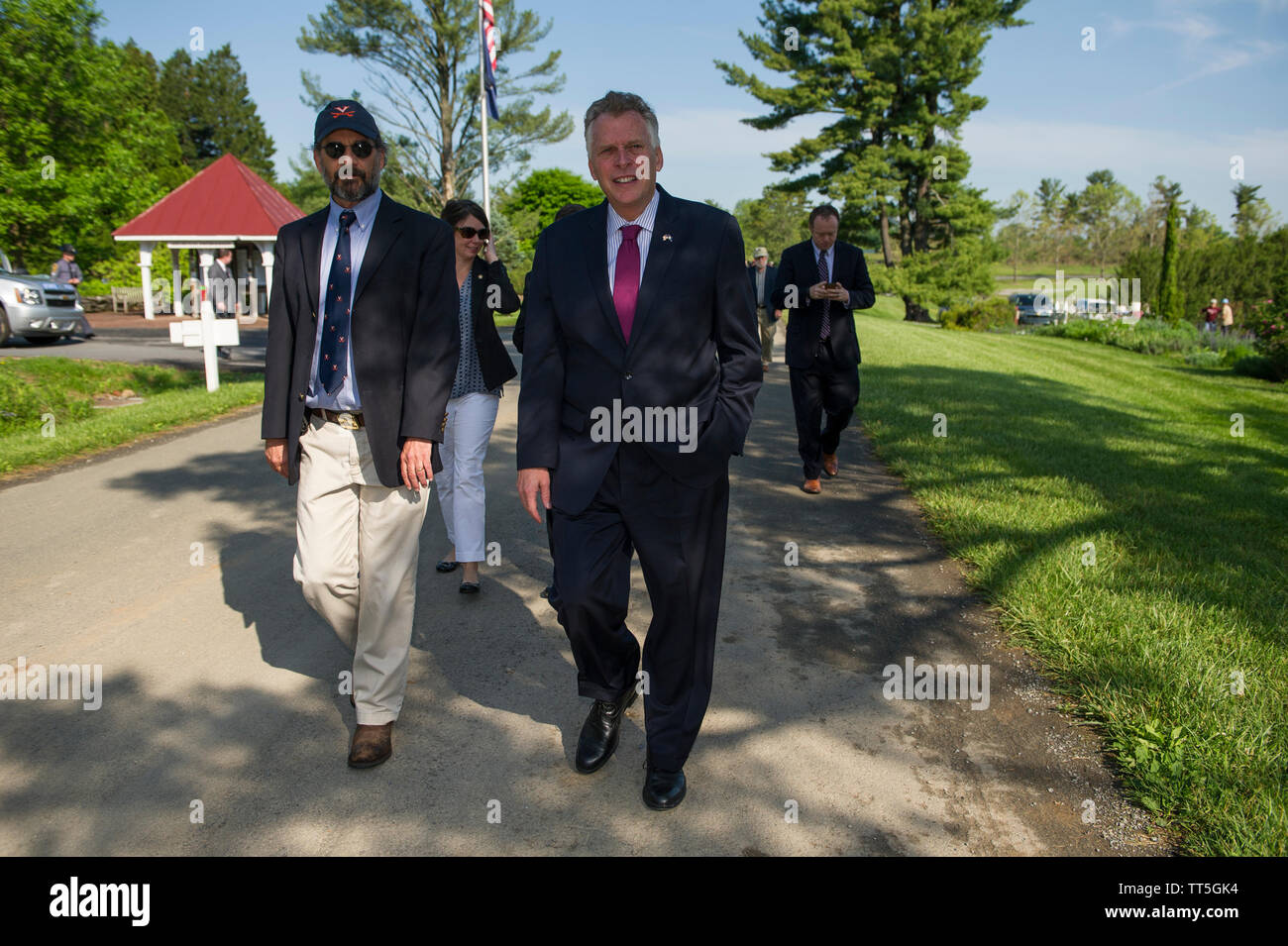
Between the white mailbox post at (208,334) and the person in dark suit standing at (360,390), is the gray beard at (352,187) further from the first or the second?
the white mailbox post at (208,334)

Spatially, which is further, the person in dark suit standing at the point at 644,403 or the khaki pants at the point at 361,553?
the khaki pants at the point at 361,553

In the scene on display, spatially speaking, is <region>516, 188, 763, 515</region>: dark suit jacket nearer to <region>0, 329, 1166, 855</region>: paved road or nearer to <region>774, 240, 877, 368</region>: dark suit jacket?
<region>0, 329, 1166, 855</region>: paved road

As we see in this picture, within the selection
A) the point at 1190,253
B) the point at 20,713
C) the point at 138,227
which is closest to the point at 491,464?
the point at 20,713

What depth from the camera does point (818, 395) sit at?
809 cm

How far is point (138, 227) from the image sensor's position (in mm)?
33156

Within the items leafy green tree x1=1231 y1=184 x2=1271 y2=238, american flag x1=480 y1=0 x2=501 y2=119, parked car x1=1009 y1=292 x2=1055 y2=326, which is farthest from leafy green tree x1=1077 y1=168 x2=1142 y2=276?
american flag x1=480 y1=0 x2=501 y2=119

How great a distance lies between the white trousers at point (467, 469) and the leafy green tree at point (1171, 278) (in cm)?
3628

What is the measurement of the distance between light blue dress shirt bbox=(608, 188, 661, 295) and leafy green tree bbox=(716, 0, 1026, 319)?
3773 centimetres

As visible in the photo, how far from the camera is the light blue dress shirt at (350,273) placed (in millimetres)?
3650

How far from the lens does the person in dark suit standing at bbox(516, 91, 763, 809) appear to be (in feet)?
10.5

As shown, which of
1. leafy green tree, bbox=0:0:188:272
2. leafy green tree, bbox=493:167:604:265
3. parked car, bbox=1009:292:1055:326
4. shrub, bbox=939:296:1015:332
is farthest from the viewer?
leafy green tree, bbox=493:167:604:265

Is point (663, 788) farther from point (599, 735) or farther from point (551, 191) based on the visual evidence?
point (551, 191)

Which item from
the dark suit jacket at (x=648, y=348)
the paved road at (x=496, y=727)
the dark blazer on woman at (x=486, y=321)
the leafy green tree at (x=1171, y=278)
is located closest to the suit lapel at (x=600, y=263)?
the dark suit jacket at (x=648, y=348)

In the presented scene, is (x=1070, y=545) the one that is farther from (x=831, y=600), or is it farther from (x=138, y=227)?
(x=138, y=227)
